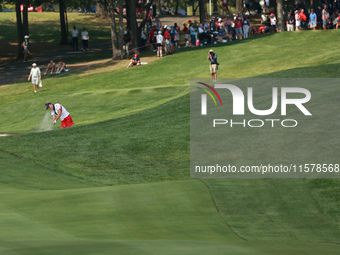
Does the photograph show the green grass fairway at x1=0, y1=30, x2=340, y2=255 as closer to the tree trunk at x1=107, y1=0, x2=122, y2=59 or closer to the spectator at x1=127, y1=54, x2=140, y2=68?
the spectator at x1=127, y1=54, x2=140, y2=68

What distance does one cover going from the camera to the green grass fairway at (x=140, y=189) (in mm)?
10586

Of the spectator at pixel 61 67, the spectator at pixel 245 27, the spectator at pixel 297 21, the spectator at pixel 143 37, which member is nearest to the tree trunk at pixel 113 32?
the spectator at pixel 61 67

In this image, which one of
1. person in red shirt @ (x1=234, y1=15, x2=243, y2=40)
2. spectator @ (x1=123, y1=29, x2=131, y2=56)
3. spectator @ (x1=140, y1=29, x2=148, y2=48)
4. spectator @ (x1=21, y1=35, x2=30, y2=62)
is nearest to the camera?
spectator @ (x1=123, y1=29, x2=131, y2=56)

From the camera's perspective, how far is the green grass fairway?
10586 mm

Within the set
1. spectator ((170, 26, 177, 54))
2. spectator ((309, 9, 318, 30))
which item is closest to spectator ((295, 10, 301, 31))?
spectator ((309, 9, 318, 30))

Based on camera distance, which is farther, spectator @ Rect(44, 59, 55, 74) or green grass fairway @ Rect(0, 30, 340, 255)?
spectator @ Rect(44, 59, 55, 74)

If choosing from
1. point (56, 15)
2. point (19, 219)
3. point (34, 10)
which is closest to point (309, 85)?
point (19, 219)

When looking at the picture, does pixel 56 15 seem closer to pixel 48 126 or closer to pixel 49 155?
pixel 48 126

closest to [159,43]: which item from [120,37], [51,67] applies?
[120,37]

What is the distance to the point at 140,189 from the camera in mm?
15234

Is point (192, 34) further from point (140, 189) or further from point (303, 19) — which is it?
point (140, 189)

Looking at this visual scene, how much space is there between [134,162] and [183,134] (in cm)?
338

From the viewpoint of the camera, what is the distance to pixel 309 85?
28.3 metres

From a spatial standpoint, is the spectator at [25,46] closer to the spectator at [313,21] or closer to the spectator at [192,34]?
the spectator at [192,34]
